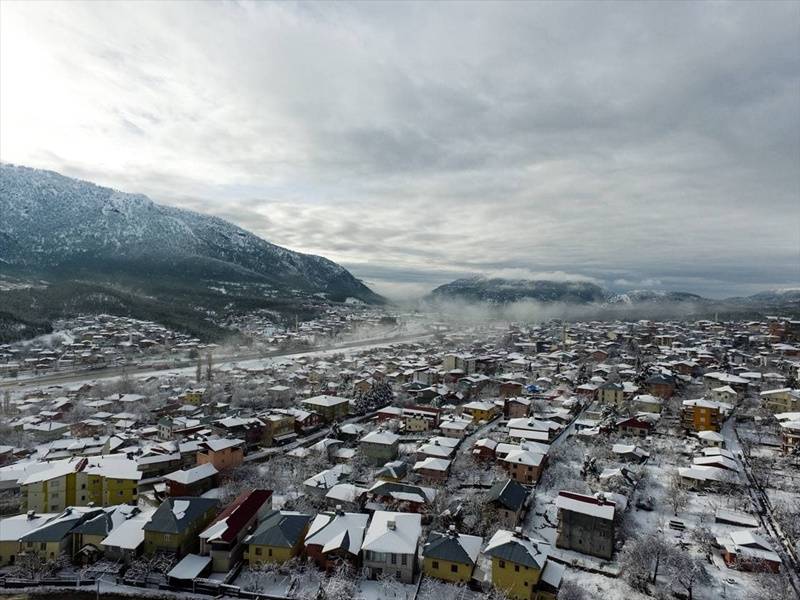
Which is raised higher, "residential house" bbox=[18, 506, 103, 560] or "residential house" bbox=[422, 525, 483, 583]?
"residential house" bbox=[18, 506, 103, 560]

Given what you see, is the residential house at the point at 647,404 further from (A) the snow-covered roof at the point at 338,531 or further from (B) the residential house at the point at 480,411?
(A) the snow-covered roof at the point at 338,531

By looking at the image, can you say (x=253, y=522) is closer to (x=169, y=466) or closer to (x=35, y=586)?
(x=35, y=586)

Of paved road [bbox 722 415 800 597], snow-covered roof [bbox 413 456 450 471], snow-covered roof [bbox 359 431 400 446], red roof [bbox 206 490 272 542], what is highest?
red roof [bbox 206 490 272 542]

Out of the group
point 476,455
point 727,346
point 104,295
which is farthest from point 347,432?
point 104,295

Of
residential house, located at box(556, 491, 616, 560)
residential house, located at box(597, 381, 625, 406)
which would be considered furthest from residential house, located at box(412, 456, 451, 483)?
residential house, located at box(597, 381, 625, 406)

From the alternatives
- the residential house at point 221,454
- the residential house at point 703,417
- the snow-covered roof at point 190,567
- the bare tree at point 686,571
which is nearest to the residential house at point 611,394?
the residential house at point 703,417

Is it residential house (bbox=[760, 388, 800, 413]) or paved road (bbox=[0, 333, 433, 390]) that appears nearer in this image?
residential house (bbox=[760, 388, 800, 413])

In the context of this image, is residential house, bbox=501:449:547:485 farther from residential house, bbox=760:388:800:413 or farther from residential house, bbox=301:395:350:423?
residential house, bbox=760:388:800:413

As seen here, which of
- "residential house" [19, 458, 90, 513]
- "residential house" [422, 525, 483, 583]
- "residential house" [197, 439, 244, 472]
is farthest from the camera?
"residential house" [197, 439, 244, 472]
